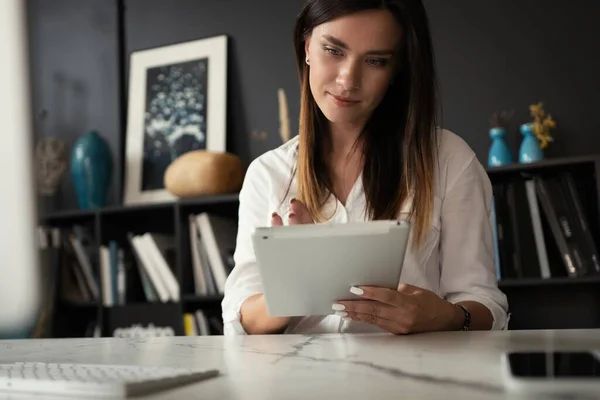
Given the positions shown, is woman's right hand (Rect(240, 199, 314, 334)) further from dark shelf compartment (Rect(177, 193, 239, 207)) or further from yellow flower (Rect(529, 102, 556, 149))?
yellow flower (Rect(529, 102, 556, 149))

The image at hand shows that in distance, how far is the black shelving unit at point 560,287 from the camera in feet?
8.66

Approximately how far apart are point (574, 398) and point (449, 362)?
0.26m

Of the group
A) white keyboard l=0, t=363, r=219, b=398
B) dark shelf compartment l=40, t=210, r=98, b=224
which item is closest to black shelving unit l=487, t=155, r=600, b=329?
dark shelf compartment l=40, t=210, r=98, b=224

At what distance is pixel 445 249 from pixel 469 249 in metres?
0.05

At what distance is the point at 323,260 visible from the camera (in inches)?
47.1

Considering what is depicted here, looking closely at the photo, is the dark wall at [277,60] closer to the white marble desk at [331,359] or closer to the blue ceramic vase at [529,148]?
the blue ceramic vase at [529,148]

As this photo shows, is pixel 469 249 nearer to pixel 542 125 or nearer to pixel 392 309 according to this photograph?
pixel 392 309

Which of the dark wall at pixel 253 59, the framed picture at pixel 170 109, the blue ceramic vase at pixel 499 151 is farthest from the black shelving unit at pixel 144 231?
the blue ceramic vase at pixel 499 151

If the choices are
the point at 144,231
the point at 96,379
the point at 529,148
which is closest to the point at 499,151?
the point at 529,148

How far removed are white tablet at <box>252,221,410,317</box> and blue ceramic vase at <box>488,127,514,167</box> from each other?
170 centimetres

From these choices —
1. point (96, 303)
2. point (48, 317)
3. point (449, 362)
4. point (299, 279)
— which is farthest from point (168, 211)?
point (449, 362)

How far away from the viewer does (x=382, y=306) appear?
1.27 m

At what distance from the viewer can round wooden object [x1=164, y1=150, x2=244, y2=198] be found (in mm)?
3174

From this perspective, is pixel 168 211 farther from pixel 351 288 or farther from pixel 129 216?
pixel 351 288
